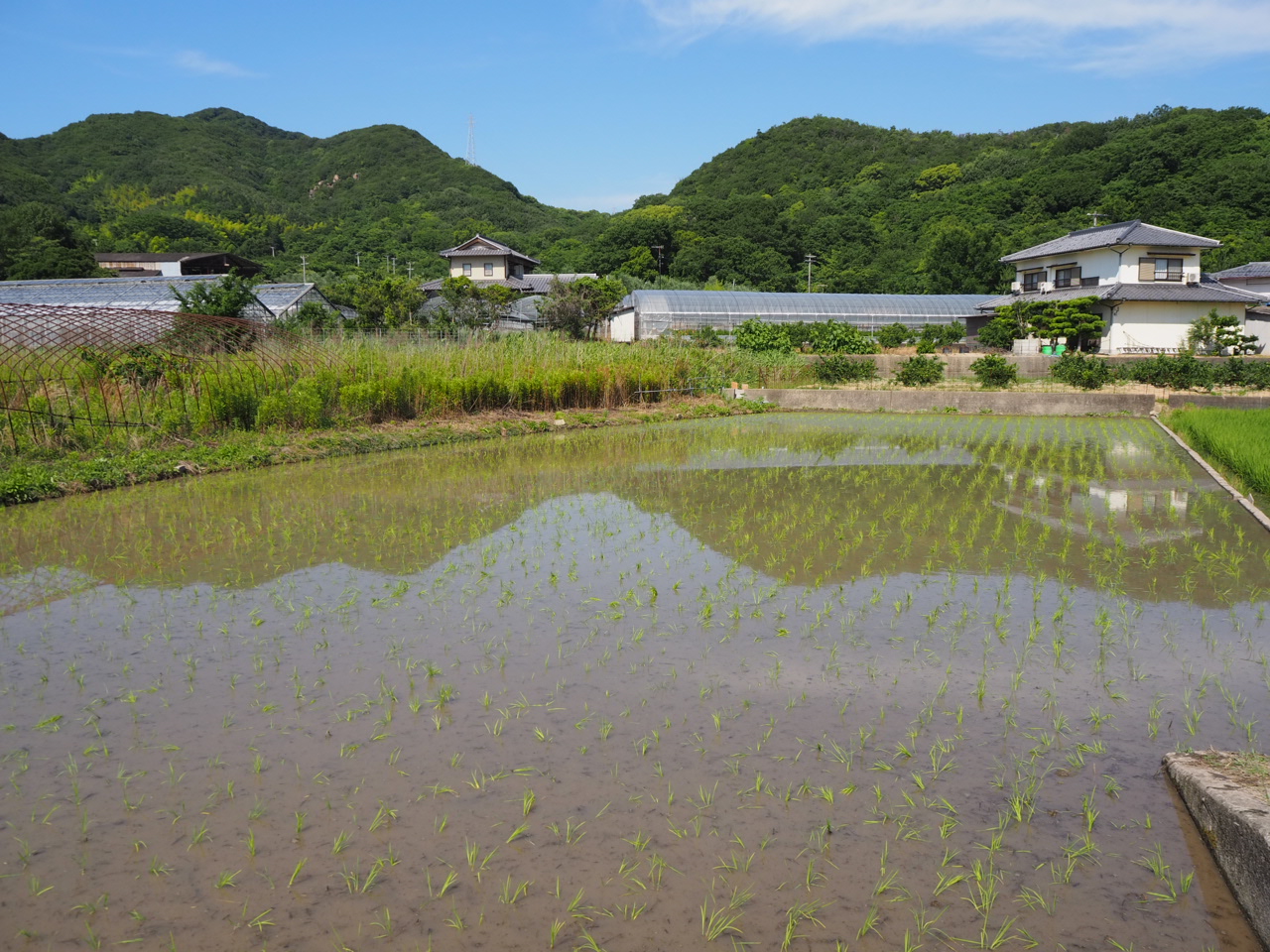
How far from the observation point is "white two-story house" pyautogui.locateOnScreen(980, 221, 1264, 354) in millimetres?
28516

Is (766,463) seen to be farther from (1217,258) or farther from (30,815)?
(1217,258)

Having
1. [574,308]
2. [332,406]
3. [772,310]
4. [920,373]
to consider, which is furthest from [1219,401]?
[772,310]

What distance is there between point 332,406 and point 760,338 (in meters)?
15.1

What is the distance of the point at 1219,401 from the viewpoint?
1741 cm

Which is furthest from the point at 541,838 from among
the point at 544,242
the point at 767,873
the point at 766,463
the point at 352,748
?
the point at 544,242

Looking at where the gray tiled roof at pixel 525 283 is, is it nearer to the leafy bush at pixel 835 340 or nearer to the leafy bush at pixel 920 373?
the leafy bush at pixel 835 340

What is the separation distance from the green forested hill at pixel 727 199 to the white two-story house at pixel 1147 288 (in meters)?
9.68

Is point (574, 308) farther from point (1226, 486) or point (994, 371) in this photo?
point (1226, 486)

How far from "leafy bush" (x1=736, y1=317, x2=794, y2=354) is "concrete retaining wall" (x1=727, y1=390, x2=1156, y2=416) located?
5970 millimetres

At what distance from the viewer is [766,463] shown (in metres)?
10.7

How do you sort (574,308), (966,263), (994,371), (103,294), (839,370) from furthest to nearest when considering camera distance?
(966,263) < (574,308) < (103,294) < (839,370) < (994,371)

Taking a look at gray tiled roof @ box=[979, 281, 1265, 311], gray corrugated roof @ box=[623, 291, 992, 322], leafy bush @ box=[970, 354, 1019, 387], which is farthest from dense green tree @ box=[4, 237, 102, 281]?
gray tiled roof @ box=[979, 281, 1265, 311]

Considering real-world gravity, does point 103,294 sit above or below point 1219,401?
above

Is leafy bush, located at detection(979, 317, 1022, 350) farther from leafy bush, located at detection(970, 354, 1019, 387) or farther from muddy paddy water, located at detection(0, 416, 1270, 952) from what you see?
muddy paddy water, located at detection(0, 416, 1270, 952)
